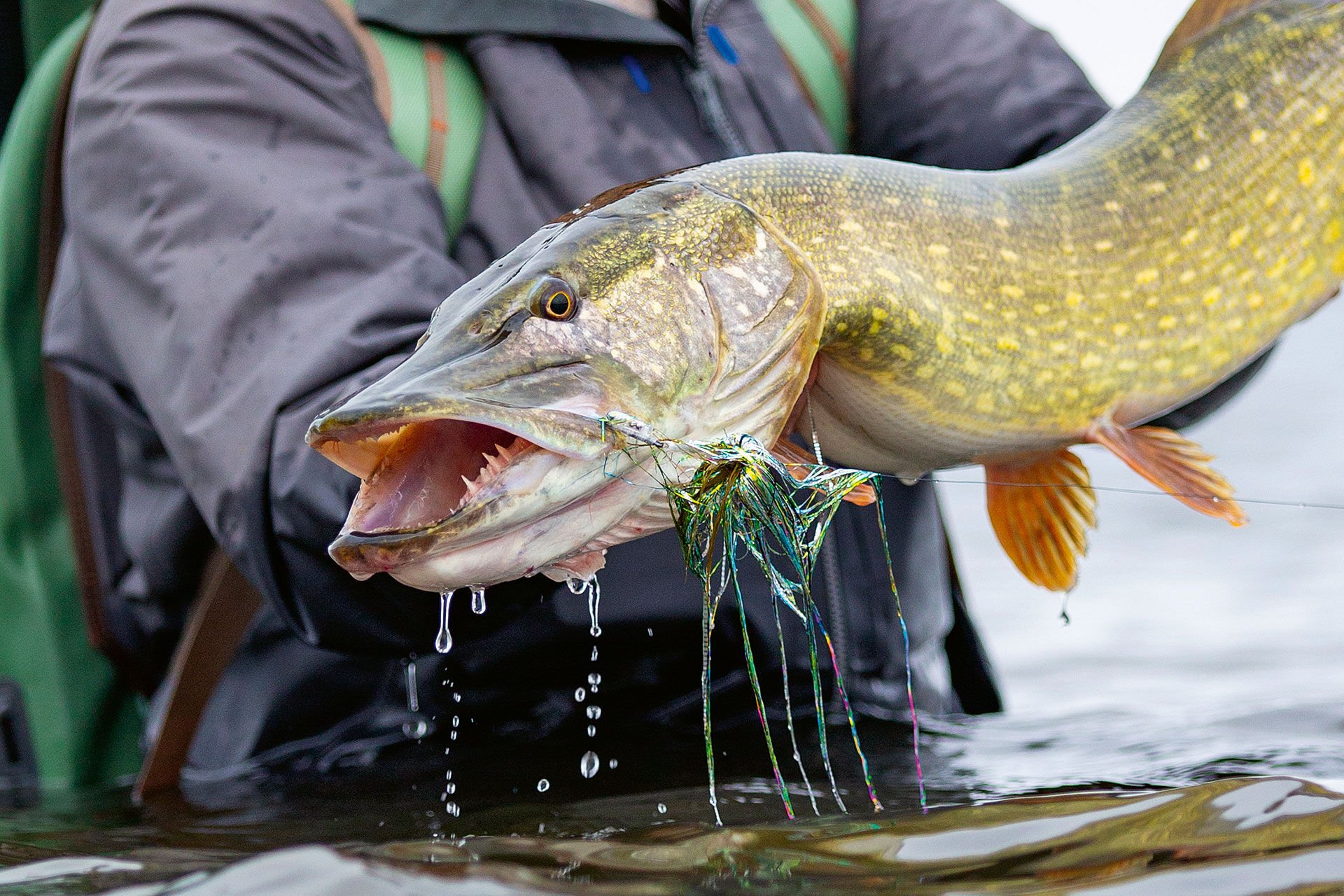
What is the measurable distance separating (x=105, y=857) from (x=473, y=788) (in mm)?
559

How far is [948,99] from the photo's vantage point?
101 inches

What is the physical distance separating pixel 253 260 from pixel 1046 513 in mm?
1220

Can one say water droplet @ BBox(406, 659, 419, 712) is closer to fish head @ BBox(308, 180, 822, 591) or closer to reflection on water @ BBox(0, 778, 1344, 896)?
reflection on water @ BBox(0, 778, 1344, 896)

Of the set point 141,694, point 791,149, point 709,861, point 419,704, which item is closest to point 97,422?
point 141,694

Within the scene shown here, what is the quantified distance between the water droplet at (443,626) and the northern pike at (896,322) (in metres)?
0.10

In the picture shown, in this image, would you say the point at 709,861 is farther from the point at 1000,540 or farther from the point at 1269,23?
the point at 1269,23

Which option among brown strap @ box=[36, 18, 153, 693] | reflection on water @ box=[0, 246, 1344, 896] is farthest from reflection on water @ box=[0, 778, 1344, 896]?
brown strap @ box=[36, 18, 153, 693]

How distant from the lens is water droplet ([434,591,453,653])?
150 cm

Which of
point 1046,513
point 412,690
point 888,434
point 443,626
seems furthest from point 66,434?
point 1046,513

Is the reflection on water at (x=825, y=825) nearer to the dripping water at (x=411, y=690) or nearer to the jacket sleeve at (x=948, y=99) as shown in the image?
the dripping water at (x=411, y=690)

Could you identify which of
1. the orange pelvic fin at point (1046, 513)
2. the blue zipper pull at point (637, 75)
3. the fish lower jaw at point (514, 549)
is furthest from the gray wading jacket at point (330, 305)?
the fish lower jaw at point (514, 549)

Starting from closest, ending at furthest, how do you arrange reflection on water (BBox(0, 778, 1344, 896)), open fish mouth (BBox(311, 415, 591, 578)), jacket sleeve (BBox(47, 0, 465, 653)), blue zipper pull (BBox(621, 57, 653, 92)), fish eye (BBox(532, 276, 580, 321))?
1. reflection on water (BBox(0, 778, 1344, 896))
2. open fish mouth (BBox(311, 415, 591, 578))
3. fish eye (BBox(532, 276, 580, 321))
4. jacket sleeve (BBox(47, 0, 465, 653))
5. blue zipper pull (BBox(621, 57, 653, 92))

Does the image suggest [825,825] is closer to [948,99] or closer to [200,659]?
[200,659]

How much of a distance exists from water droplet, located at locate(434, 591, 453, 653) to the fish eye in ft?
1.04
